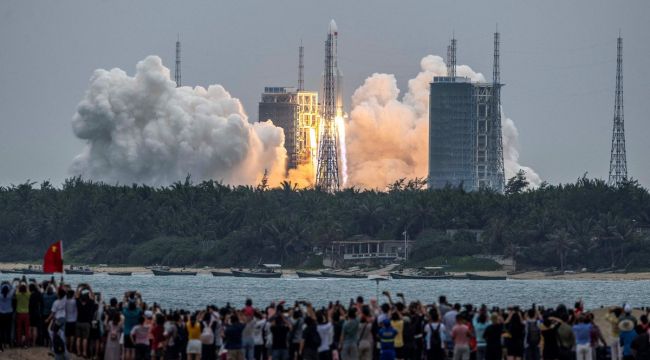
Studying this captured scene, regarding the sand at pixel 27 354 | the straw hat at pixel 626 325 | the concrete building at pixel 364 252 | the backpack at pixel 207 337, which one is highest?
the concrete building at pixel 364 252

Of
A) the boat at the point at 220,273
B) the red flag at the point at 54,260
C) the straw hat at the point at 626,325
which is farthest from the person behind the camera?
the boat at the point at 220,273

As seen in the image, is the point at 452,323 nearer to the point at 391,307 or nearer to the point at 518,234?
the point at 391,307

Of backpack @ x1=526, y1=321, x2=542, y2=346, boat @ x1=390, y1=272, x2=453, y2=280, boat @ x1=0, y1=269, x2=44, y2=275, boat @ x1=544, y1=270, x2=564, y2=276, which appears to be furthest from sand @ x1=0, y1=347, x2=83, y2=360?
boat @ x1=544, y1=270, x2=564, y2=276

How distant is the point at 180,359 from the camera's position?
173 feet

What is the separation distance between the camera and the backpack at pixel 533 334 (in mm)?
52188

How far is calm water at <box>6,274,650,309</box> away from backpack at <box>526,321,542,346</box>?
217ft

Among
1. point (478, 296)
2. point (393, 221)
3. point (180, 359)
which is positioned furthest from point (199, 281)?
point (180, 359)

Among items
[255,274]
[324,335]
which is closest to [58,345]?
[324,335]

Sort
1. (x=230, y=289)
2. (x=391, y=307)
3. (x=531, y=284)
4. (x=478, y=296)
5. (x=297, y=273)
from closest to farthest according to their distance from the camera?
(x=391, y=307)
(x=478, y=296)
(x=230, y=289)
(x=531, y=284)
(x=297, y=273)

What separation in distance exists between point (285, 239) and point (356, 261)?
7.98 m

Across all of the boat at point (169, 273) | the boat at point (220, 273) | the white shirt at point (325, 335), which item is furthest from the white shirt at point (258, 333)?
the boat at point (220, 273)

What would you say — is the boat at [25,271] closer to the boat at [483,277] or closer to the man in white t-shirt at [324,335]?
the boat at [483,277]

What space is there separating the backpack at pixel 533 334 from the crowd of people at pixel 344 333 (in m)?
0.03

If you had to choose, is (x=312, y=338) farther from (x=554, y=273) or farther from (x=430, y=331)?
(x=554, y=273)
